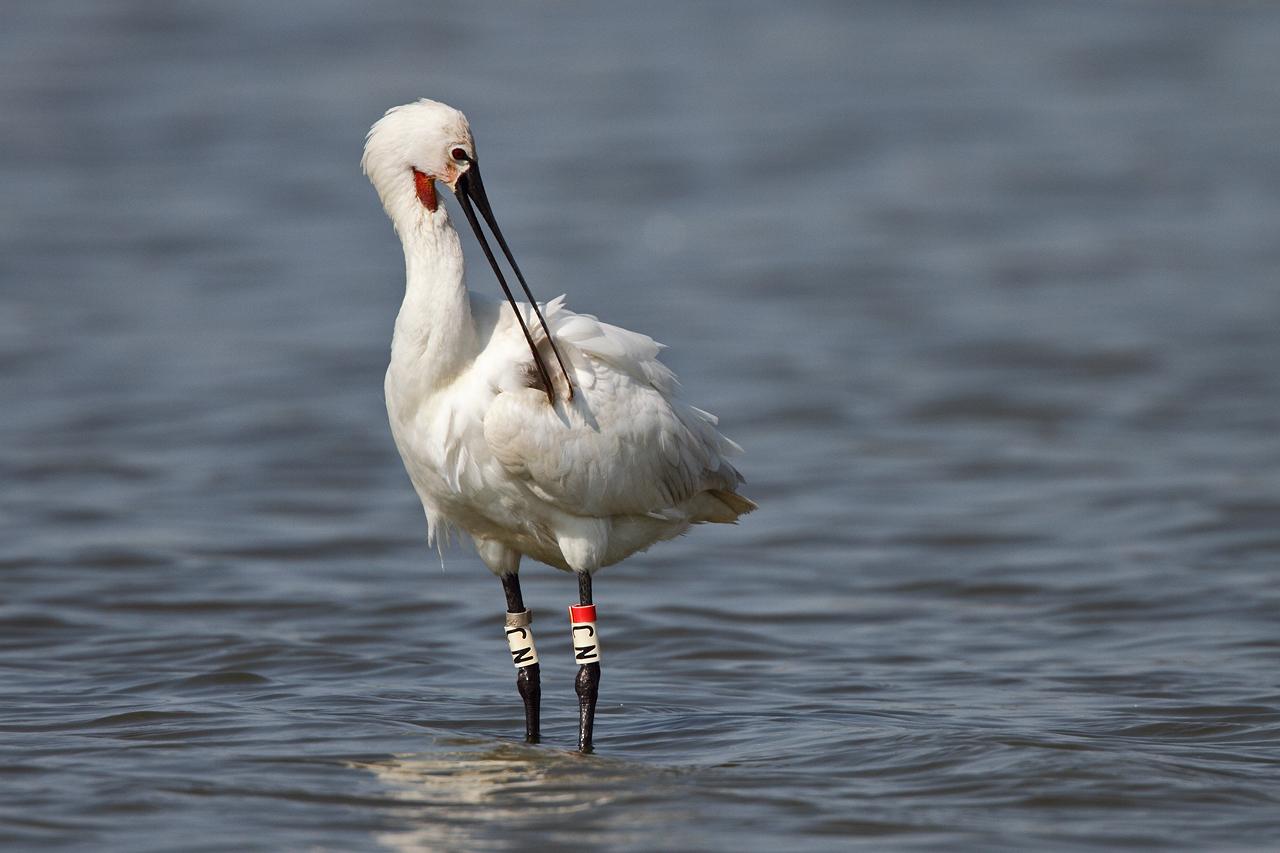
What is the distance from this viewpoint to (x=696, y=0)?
105 feet

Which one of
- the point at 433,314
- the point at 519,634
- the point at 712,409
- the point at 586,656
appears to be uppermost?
the point at 712,409

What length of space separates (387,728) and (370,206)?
15.3 metres

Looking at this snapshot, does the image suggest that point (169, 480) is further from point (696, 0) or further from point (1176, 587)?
point (696, 0)

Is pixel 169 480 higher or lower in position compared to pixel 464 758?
higher

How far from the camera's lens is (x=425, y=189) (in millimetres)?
8141

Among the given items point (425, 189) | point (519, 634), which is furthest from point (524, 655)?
point (425, 189)

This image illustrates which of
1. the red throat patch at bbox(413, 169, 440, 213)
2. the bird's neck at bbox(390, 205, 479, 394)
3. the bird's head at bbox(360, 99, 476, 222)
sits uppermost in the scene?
the bird's head at bbox(360, 99, 476, 222)

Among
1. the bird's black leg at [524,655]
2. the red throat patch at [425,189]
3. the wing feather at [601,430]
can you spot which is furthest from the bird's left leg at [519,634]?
the red throat patch at [425,189]

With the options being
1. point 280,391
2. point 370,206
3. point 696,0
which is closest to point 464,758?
point 280,391

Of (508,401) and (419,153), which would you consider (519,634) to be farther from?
(419,153)

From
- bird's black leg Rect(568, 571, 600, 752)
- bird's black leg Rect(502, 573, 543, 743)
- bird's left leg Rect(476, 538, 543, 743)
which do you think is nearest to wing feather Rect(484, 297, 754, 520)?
bird's black leg Rect(568, 571, 600, 752)

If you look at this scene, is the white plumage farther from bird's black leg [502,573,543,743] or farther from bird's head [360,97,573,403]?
bird's black leg [502,573,543,743]

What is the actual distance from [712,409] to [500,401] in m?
8.35

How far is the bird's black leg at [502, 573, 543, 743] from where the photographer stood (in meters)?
8.77
